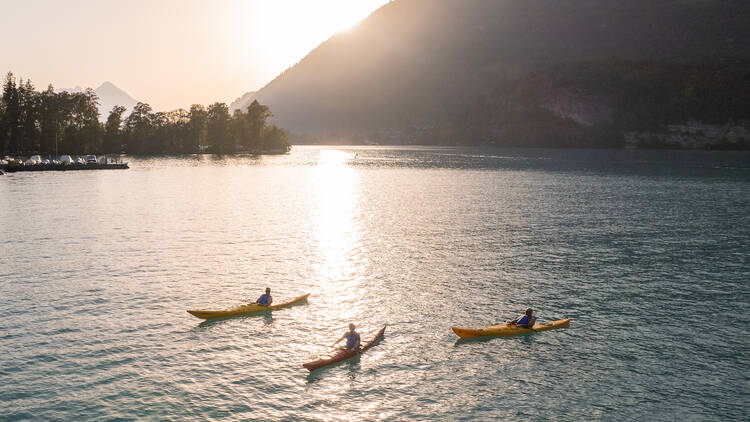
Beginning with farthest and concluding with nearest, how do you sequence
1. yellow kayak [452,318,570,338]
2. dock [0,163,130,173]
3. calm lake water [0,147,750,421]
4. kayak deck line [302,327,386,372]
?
dock [0,163,130,173] → yellow kayak [452,318,570,338] → kayak deck line [302,327,386,372] → calm lake water [0,147,750,421]

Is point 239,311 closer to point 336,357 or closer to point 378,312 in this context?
point 378,312

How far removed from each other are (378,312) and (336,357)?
10.1 metres

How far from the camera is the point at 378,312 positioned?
41.4 m

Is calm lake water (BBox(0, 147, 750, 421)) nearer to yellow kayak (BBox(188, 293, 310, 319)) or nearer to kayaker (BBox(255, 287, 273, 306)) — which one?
yellow kayak (BBox(188, 293, 310, 319))

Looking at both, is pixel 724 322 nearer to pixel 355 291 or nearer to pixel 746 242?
pixel 355 291

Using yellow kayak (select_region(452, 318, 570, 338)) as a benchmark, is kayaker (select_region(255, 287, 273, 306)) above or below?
above

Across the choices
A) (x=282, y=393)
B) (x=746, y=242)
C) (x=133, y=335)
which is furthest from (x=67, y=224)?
(x=746, y=242)

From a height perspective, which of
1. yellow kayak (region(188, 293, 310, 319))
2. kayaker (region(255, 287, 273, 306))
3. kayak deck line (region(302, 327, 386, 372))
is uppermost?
kayaker (region(255, 287, 273, 306))

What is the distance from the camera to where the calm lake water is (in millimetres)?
27828

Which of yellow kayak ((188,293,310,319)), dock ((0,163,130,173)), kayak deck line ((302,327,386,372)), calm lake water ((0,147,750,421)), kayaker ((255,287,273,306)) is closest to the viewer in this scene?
calm lake water ((0,147,750,421))

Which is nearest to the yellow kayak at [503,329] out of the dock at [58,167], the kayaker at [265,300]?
the kayaker at [265,300]

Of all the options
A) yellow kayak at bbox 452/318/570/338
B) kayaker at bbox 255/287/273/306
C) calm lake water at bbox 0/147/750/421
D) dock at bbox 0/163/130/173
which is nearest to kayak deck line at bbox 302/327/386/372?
calm lake water at bbox 0/147/750/421

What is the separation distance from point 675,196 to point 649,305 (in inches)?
3445

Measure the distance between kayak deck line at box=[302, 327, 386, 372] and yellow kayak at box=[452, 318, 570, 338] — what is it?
20.3 ft
